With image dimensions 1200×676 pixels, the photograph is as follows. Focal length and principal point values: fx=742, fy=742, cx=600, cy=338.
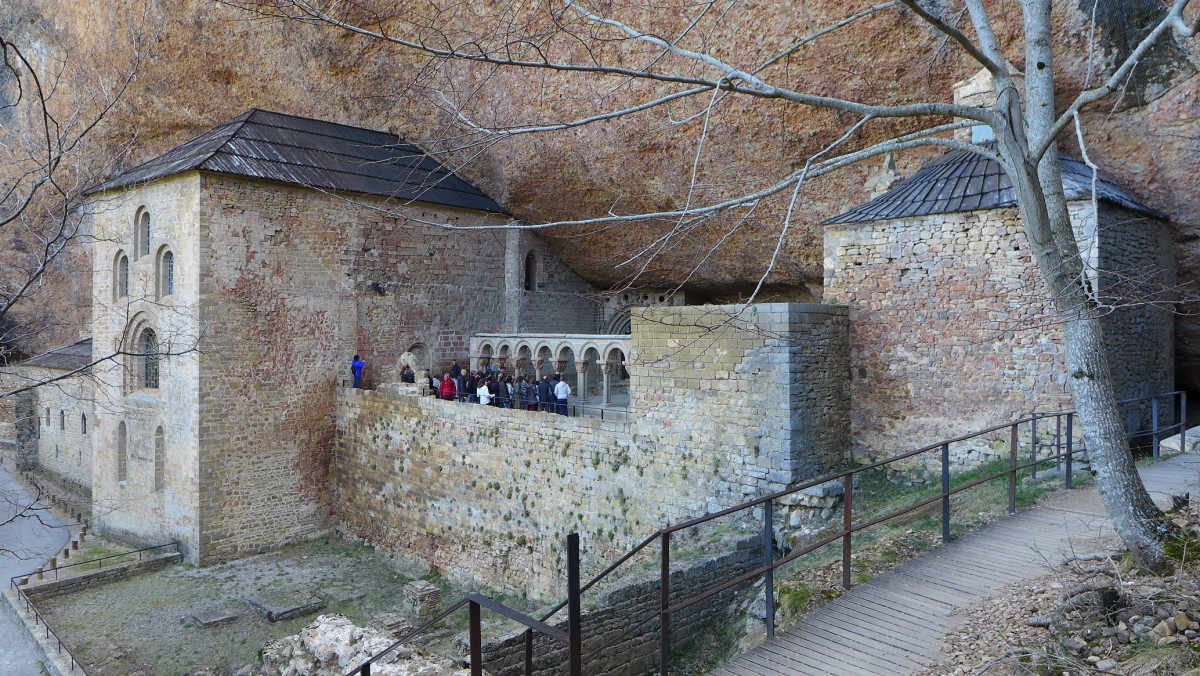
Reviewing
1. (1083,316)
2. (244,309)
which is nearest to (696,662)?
(1083,316)

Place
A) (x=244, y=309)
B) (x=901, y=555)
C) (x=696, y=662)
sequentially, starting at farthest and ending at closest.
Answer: (x=244, y=309)
(x=696, y=662)
(x=901, y=555)

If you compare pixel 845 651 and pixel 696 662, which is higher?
pixel 845 651

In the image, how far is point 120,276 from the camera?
16.8 metres

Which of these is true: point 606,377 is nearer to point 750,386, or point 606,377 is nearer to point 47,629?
point 750,386

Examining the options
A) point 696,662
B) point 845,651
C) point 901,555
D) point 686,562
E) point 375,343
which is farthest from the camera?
point 375,343

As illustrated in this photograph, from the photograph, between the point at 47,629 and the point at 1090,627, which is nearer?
the point at 1090,627

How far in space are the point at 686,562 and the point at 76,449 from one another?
20.9 metres

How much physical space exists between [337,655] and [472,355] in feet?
38.3

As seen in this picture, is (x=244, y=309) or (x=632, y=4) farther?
(x=244, y=309)

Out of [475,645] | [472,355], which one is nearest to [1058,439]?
[475,645]

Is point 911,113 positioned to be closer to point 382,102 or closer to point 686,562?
point 686,562

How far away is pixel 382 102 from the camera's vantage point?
18.6m

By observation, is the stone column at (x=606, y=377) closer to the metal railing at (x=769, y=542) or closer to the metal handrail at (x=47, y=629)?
the metal railing at (x=769, y=542)

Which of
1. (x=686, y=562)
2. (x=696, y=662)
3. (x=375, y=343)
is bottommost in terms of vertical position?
(x=696, y=662)
